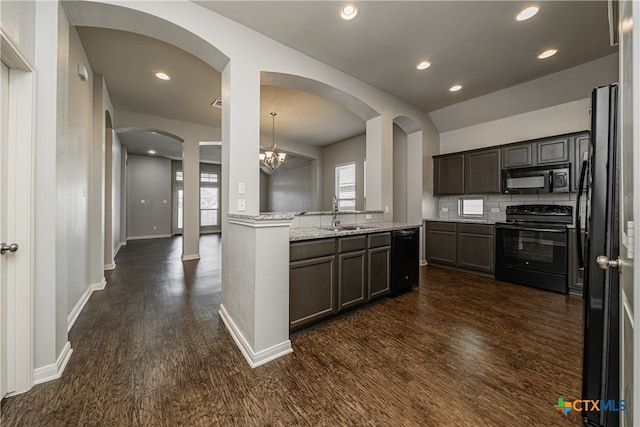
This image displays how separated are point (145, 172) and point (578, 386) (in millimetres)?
10976

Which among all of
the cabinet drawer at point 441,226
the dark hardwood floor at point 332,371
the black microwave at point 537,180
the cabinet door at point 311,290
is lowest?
the dark hardwood floor at point 332,371

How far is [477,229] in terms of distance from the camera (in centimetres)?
437

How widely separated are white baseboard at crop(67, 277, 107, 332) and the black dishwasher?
3.43 m

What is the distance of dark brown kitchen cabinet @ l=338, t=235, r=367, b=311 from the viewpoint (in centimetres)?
257

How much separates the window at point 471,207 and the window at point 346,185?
270 cm

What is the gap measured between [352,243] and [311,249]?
21.9 inches

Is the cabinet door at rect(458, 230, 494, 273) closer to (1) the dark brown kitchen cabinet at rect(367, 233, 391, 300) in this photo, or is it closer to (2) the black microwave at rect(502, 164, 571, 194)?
→ (2) the black microwave at rect(502, 164, 571, 194)

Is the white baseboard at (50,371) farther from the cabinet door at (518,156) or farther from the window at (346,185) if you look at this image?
the window at (346,185)

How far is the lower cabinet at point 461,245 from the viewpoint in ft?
13.9

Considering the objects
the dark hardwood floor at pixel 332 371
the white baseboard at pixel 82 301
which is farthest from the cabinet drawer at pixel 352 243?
the white baseboard at pixel 82 301

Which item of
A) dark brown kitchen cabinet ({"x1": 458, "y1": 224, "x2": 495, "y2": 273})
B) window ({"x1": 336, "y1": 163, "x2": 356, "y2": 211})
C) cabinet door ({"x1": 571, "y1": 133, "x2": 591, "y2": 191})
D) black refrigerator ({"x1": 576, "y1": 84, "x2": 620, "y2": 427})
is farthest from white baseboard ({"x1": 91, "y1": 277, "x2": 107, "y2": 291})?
cabinet door ({"x1": 571, "y1": 133, "x2": 591, "y2": 191})

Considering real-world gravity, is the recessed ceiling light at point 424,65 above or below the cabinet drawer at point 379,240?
above

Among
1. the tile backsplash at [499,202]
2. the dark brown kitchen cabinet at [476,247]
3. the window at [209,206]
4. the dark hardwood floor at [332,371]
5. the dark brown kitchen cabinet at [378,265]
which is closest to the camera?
the dark hardwood floor at [332,371]

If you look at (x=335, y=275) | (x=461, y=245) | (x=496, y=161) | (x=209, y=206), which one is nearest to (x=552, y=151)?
(x=496, y=161)
